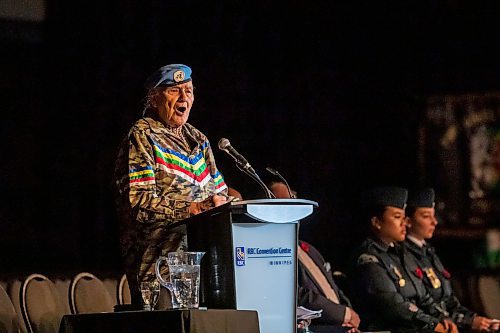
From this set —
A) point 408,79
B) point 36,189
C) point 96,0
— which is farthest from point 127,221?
point 408,79

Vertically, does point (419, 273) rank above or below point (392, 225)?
below

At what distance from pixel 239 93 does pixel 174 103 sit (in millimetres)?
2472

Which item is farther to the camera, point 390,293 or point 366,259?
point 366,259

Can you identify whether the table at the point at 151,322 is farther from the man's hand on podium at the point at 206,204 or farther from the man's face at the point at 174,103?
the man's face at the point at 174,103

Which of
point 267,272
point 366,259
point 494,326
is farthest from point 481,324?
point 267,272

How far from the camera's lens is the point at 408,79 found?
22.0 feet

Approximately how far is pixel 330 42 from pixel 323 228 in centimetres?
115

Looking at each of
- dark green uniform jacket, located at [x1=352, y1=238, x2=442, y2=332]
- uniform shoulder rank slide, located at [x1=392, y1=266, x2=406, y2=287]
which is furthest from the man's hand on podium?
uniform shoulder rank slide, located at [x1=392, y1=266, x2=406, y2=287]

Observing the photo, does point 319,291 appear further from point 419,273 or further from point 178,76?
point 178,76

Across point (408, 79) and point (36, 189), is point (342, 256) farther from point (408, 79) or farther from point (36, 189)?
point (36, 189)

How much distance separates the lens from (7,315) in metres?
3.65

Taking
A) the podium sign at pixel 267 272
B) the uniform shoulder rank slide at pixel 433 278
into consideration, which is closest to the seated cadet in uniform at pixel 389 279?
the uniform shoulder rank slide at pixel 433 278

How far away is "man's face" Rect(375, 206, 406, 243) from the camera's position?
5141mm

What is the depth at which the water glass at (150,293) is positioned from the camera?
2926 mm
